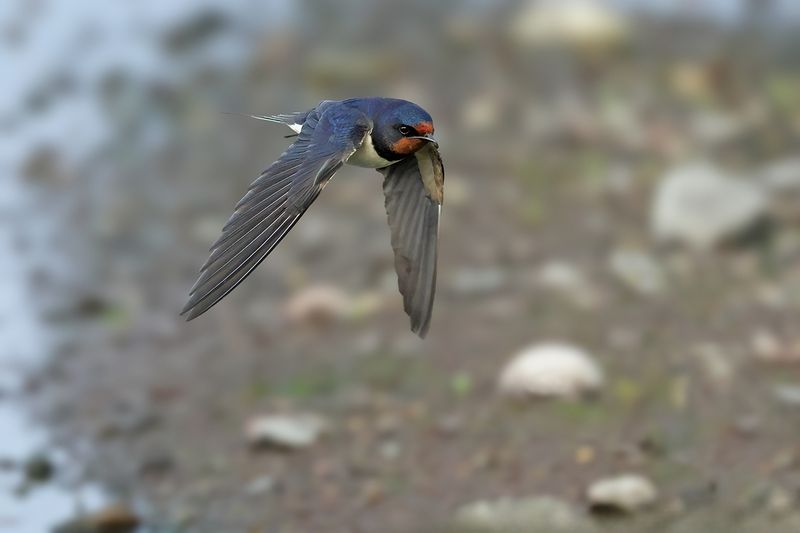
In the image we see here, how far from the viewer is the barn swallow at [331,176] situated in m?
2.98

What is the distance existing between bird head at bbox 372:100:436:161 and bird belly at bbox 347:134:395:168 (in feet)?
0.05

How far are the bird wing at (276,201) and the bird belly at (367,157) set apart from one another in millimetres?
53

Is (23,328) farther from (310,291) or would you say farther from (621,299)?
(621,299)

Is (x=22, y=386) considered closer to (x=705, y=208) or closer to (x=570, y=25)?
(x=705, y=208)

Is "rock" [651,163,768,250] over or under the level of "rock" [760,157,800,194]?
under

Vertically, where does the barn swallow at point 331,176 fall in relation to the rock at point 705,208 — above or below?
below

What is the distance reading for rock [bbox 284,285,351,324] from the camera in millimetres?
5547

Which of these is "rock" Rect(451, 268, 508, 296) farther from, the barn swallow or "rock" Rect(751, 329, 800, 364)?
the barn swallow

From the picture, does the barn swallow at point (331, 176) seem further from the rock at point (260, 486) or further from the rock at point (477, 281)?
the rock at point (477, 281)

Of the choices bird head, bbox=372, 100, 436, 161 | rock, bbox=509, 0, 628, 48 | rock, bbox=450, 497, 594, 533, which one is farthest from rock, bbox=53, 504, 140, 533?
rock, bbox=509, 0, 628, 48

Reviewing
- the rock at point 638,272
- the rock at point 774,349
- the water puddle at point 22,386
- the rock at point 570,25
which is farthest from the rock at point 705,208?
the water puddle at point 22,386

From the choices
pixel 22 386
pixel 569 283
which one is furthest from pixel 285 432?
pixel 569 283

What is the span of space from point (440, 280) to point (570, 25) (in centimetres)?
231

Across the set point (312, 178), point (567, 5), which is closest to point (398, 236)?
point (312, 178)
